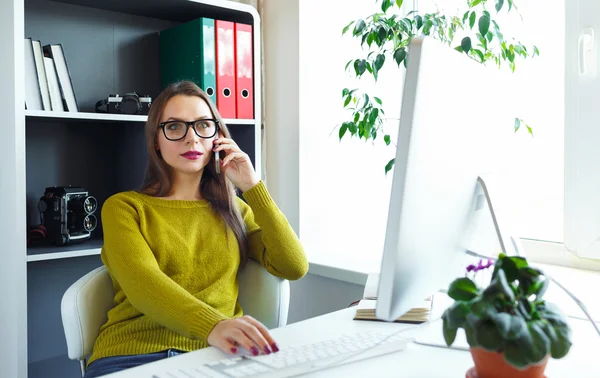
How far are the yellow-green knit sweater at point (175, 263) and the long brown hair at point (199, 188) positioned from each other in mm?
30

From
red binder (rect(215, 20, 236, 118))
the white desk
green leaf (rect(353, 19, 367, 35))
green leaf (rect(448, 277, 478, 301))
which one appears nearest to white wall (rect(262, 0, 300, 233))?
red binder (rect(215, 20, 236, 118))

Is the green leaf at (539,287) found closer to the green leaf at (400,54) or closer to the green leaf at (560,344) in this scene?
the green leaf at (560,344)

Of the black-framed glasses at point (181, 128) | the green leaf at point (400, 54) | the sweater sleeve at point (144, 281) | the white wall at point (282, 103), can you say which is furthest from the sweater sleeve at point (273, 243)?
the white wall at point (282, 103)

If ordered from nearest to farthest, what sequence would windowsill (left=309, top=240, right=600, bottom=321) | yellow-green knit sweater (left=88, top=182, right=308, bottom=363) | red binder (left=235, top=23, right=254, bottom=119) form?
1. yellow-green knit sweater (left=88, top=182, right=308, bottom=363)
2. windowsill (left=309, top=240, right=600, bottom=321)
3. red binder (left=235, top=23, right=254, bottom=119)

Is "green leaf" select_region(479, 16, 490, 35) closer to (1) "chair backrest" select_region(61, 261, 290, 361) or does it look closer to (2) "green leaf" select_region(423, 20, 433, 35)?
(2) "green leaf" select_region(423, 20, 433, 35)

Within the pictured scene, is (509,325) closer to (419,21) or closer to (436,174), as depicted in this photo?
(436,174)

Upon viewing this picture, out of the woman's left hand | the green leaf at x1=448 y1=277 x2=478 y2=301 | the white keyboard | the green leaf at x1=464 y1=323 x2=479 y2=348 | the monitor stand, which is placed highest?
the woman's left hand

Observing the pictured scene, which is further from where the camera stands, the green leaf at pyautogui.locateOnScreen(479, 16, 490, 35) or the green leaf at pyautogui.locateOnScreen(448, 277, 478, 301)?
the green leaf at pyautogui.locateOnScreen(479, 16, 490, 35)

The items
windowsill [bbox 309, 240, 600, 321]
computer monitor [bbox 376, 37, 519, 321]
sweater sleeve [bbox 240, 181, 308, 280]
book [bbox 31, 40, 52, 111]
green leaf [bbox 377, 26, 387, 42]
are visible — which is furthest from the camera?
green leaf [bbox 377, 26, 387, 42]

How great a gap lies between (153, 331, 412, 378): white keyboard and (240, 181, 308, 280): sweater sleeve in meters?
0.53

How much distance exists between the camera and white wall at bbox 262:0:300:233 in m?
2.43

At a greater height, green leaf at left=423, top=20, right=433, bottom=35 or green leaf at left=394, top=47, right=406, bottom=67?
green leaf at left=423, top=20, right=433, bottom=35

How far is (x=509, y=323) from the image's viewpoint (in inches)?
27.0

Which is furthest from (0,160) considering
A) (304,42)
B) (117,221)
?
(304,42)
